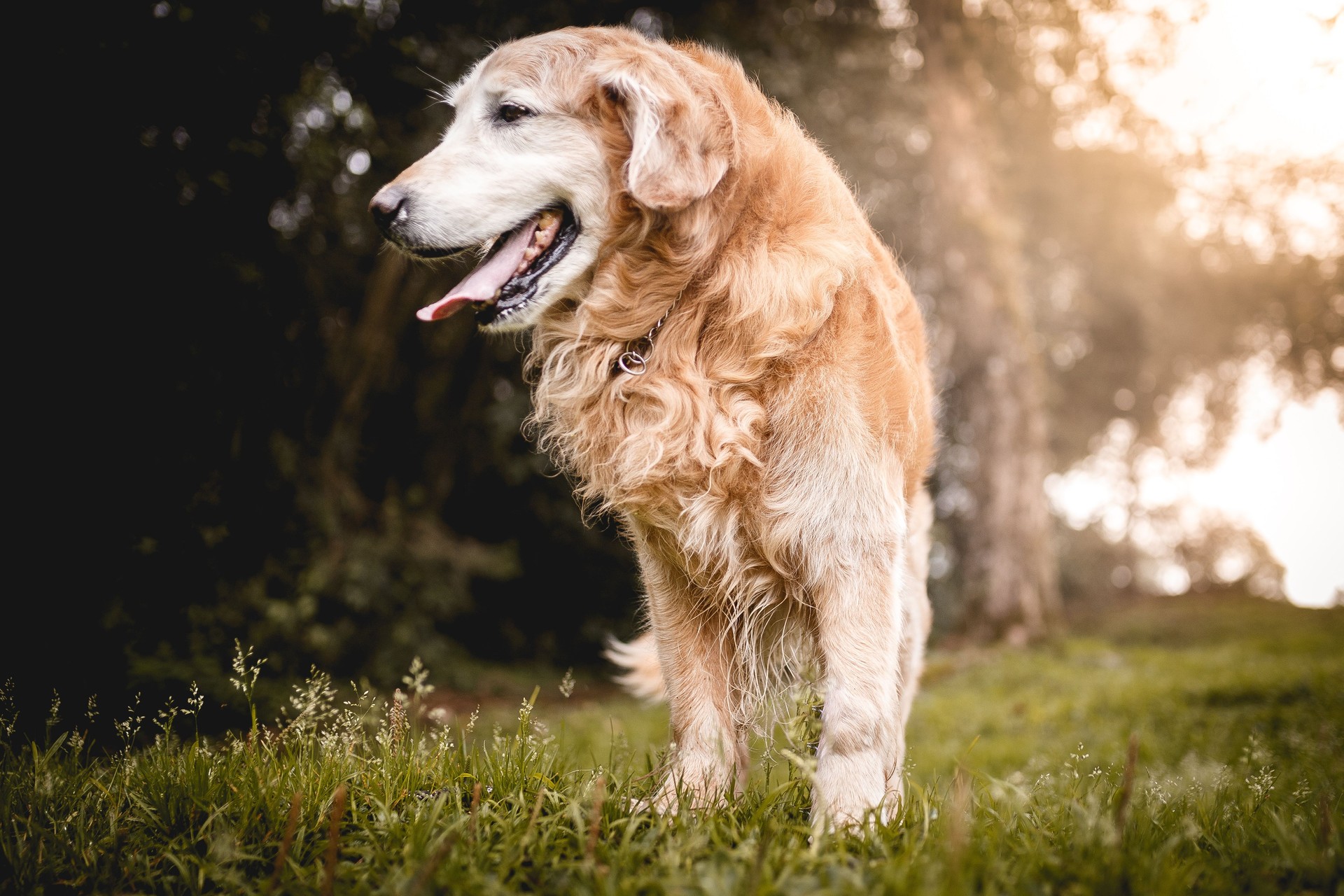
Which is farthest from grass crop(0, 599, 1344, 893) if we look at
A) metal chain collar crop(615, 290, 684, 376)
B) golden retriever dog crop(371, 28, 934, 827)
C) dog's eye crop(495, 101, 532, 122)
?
dog's eye crop(495, 101, 532, 122)

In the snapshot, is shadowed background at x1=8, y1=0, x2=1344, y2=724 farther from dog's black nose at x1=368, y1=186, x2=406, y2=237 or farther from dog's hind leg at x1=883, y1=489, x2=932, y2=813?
dog's hind leg at x1=883, y1=489, x2=932, y2=813

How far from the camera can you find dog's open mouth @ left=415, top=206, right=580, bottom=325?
2.42 metres

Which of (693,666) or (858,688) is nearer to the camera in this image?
(858,688)

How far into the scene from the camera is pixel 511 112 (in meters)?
2.55

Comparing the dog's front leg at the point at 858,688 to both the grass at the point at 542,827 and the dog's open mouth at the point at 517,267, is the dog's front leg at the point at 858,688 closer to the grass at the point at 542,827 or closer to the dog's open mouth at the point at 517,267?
the grass at the point at 542,827

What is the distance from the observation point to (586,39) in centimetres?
254

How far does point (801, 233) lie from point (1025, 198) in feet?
44.1

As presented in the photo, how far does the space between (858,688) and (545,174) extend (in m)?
1.72

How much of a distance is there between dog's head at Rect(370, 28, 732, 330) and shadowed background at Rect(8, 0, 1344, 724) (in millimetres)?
1420

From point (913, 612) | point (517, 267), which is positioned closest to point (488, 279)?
point (517, 267)

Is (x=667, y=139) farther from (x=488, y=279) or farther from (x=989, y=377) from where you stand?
(x=989, y=377)

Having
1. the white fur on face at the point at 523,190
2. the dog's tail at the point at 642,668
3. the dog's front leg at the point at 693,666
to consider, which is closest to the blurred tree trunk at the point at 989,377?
the dog's tail at the point at 642,668

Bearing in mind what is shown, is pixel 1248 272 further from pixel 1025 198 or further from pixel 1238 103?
pixel 1238 103

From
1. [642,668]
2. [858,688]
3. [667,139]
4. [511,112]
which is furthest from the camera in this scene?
[642,668]
